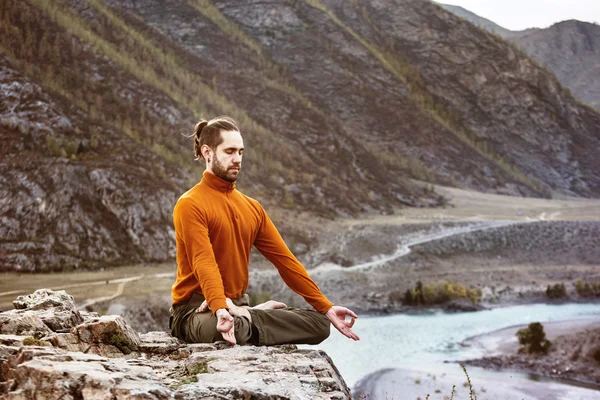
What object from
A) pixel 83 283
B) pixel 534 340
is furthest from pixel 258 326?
pixel 534 340

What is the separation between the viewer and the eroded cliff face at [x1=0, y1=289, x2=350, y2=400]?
2617 mm

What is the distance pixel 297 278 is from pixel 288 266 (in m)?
0.11

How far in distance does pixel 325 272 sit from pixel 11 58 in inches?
641

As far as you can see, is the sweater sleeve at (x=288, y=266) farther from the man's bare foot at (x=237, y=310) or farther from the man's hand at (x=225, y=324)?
the man's hand at (x=225, y=324)

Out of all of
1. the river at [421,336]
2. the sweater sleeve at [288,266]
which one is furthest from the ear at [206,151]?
the river at [421,336]

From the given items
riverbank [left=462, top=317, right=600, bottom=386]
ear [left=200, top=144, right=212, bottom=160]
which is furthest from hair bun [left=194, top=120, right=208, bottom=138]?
riverbank [left=462, top=317, right=600, bottom=386]

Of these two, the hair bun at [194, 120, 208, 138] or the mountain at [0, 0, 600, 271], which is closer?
the hair bun at [194, 120, 208, 138]

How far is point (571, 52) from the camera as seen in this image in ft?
320

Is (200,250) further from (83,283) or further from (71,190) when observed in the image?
(71,190)

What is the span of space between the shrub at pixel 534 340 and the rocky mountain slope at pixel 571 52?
81.7m

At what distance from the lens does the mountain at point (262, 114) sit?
2209 centimetres

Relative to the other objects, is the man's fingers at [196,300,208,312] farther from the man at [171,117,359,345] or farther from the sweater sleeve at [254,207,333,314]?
the sweater sleeve at [254,207,333,314]

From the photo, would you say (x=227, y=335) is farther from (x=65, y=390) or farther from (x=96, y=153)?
(x=96, y=153)

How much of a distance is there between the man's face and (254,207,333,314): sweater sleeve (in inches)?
18.1
